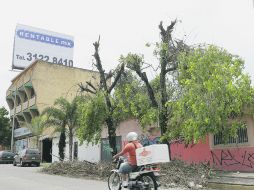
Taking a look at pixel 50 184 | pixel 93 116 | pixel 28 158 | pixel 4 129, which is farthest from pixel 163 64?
pixel 4 129

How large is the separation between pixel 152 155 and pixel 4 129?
47.4 metres

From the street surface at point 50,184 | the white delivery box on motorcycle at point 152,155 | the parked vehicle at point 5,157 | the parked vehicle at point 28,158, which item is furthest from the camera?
the parked vehicle at point 5,157

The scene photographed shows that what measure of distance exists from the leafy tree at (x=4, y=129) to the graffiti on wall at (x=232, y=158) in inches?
1635

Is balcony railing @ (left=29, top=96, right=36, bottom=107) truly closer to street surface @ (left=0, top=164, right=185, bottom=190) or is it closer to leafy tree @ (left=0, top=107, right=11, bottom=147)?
leafy tree @ (left=0, top=107, right=11, bottom=147)

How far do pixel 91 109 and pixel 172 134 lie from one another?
17.5ft

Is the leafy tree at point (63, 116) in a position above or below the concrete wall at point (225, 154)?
above

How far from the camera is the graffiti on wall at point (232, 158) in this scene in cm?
1680

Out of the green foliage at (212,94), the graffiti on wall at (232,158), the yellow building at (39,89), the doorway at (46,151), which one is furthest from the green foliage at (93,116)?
the yellow building at (39,89)

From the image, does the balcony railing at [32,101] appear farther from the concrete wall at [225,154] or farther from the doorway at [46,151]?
the concrete wall at [225,154]

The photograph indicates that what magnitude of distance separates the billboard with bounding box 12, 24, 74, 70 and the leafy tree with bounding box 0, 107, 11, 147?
7771 mm

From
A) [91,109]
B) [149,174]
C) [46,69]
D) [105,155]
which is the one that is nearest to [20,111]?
[46,69]

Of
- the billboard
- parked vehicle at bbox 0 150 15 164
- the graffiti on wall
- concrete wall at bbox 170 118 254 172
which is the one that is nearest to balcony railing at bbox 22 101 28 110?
the billboard

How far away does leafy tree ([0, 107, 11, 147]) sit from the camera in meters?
53.7

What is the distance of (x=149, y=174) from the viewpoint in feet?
33.8
